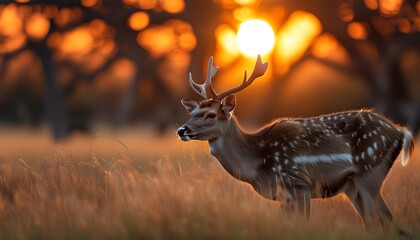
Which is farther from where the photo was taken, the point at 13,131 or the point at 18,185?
the point at 13,131

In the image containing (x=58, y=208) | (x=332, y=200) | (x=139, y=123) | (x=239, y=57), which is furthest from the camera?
(x=139, y=123)

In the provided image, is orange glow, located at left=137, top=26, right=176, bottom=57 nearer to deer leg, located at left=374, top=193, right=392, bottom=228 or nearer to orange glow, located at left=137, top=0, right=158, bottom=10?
orange glow, located at left=137, top=0, right=158, bottom=10

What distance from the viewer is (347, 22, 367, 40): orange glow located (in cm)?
1762

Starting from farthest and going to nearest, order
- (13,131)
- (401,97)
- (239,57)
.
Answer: (13,131) → (239,57) → (401,97)

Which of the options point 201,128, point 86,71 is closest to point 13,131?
point 86,71

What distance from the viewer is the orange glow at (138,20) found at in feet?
59.2

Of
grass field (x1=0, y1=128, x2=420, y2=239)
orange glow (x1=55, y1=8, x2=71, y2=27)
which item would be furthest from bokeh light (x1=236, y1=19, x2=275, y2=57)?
grass field (x1=0, y1=128, x2=420, y2=239)

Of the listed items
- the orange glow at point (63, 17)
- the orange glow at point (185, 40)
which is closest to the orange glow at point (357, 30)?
the orange glow at point (185, 40)

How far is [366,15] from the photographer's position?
17547mm

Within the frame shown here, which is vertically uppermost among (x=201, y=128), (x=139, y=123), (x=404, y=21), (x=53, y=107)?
(x=201, y=128)

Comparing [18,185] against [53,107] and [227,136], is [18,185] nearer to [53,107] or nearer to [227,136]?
[227,136]

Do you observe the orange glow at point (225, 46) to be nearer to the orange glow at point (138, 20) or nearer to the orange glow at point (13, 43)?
the orange glow at point (138, 20)

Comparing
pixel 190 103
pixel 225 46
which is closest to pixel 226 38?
pixel 225 46

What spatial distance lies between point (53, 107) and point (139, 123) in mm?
7913
